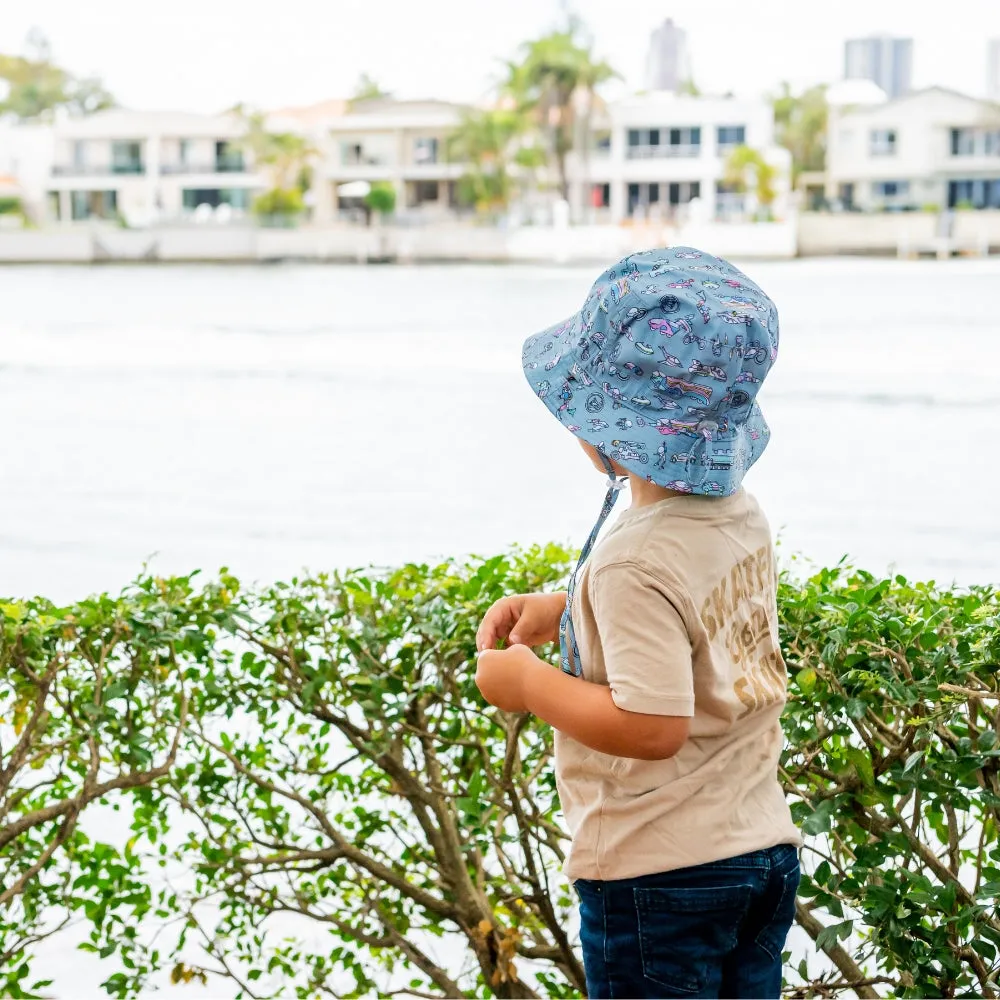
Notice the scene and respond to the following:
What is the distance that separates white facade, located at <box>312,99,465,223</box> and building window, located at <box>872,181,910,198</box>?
12806 millimetres

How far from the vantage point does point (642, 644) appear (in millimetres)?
941

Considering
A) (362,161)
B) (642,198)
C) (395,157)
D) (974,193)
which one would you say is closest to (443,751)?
(642,198)

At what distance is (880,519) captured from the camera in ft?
20.9

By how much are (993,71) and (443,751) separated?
41.5 m

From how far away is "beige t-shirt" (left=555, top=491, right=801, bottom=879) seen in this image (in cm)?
95

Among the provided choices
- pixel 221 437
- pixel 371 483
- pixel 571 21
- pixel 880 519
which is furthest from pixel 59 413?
pixel 571 21

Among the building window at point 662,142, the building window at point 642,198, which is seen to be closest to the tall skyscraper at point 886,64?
the building window at point 662,142

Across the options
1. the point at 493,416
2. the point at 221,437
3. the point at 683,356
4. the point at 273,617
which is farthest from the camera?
the point at 493,416

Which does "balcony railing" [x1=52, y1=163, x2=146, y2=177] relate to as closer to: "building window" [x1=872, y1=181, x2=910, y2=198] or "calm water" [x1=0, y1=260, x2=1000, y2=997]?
"building window" [x1=872, y1=181, x2=910, y2=198]

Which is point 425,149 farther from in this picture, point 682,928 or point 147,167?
point 682,928

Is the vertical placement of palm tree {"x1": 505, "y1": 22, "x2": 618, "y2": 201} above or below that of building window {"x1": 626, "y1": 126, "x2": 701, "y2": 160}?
above

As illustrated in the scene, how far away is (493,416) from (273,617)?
931 centimetres

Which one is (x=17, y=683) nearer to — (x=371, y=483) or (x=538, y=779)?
(x=538, y=779)

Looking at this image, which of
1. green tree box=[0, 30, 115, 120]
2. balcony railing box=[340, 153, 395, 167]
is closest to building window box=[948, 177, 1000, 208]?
balcony railing box=[340, 153, 395, 167]
